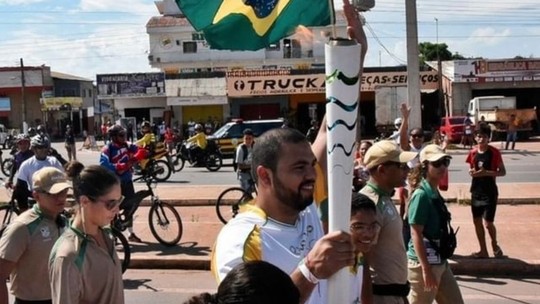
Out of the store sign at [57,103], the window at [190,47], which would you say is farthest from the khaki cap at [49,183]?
the store sign at [57,103]

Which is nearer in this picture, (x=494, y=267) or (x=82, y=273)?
(x=82, y=273)

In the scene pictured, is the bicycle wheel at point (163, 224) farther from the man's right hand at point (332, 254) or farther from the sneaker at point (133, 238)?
the man's right hand at point (332, 254)

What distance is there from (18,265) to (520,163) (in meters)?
22.3

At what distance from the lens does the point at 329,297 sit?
2479 millimetres

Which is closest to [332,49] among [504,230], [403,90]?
[504,230]

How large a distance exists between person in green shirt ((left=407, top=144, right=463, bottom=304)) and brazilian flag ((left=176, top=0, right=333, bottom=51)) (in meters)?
2.17

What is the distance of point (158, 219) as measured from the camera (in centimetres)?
1108

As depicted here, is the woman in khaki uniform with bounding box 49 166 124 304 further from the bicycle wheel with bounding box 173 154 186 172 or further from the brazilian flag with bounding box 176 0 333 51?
the bicycle wheel with bounding box 173 154 186 172

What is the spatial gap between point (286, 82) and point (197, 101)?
6.48 m

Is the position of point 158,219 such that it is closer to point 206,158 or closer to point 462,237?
point 462,237

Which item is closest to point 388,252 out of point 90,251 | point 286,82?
point 90,251

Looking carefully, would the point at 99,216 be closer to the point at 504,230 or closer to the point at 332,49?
the point at 332,49

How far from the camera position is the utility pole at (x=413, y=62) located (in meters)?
20.9

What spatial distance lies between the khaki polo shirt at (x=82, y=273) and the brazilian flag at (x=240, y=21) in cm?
128
